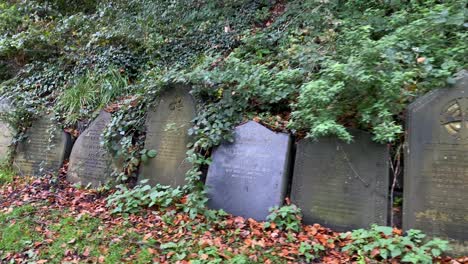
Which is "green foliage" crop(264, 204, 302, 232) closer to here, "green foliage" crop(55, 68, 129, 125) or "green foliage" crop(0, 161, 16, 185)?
"green foliage" crop(55, 68, 129, 125)

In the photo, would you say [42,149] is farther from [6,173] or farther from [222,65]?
[222,65]

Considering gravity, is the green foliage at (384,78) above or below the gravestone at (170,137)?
above

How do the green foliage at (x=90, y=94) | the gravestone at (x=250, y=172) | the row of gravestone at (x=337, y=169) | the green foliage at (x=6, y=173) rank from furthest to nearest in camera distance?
the green foliage at (x=90, y=94), the green foliage at (x=6, y=173), the gravestone at (x=250, y=172), the row of gravestone at (x=337, y=169)

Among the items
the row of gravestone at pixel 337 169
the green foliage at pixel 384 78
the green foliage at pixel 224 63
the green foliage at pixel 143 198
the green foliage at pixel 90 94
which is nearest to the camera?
the row of gravestone at pixel 337 169

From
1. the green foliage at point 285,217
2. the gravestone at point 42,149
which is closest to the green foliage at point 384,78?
the green foliage at point 285,217

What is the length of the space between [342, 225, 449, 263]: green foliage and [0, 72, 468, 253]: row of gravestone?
127 mm

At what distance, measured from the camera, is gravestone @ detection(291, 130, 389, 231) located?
3395 mm

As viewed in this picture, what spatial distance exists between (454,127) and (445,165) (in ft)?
1.12

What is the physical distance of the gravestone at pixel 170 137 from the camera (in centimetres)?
438

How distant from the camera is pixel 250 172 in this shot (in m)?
3.92

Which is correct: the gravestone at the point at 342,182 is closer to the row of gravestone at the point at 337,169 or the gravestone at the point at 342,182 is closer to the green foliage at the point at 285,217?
the row of gravestone at the point at 337,169

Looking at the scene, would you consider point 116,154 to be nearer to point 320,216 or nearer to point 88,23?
point 320,216

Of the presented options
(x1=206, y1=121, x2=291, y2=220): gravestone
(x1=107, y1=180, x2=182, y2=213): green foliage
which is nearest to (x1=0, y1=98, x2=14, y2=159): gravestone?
(x1=107, y1=180, x2=182, y2=213): green foliage

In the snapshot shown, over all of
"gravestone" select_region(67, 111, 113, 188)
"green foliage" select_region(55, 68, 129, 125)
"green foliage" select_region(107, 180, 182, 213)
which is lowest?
"green foliage" select_region(107, 180, 182, 213)
